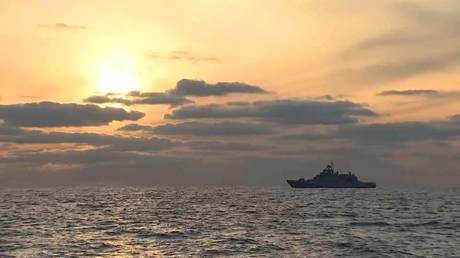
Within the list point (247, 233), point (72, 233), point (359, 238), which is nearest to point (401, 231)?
point (359, 238)

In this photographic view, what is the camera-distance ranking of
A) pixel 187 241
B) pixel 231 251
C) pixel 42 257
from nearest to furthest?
pixel 42 257 → pixel 231 251 → pixel 187 241

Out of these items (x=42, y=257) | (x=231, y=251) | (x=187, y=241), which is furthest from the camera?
(x=187, y=241)

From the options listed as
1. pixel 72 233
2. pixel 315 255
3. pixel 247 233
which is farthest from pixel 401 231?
pixel 72 233

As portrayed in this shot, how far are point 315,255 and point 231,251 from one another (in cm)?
736

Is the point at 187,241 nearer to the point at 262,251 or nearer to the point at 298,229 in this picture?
the point at 262,251

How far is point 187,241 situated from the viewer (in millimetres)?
56438

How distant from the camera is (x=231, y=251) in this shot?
4912 cm

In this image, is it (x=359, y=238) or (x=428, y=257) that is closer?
(x=428, y=257)

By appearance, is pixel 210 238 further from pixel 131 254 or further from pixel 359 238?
pixel 359 238

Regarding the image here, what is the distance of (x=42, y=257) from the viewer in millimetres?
46094

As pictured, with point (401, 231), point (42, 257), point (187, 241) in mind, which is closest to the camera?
point (42, 257)

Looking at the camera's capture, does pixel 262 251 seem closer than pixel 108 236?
Yes

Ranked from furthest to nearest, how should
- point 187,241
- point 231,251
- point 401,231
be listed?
point 401,231, point 187,241, point 231,251

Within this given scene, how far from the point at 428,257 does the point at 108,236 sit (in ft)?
110
